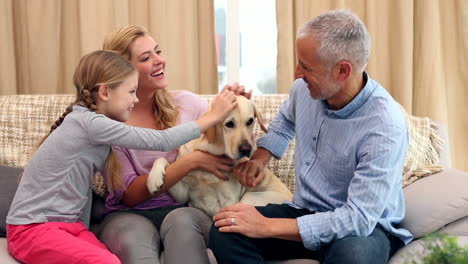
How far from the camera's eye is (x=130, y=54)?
7.42ft

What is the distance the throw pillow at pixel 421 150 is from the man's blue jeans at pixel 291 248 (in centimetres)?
42

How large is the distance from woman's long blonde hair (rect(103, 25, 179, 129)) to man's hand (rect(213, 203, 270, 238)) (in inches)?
22.4

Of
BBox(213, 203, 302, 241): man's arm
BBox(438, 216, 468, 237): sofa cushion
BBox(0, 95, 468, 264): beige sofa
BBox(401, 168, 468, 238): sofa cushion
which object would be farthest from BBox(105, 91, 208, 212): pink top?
BBox(438, 216, 468, 237): sofa cushion

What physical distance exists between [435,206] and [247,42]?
63.9 inches

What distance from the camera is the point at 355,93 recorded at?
6.29 feet

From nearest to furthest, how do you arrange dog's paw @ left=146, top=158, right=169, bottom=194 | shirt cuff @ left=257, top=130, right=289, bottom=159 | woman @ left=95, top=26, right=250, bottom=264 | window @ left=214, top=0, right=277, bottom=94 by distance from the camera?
woman @ left=95, top=26, right=250, bottom=264 < dog's paw @ left=146, top=158, right=169, bottom=194 < shirt cuff @ left=257, top=130, right=289, bottom=159 < window @ left=214, top=0, right=277, bottom=94

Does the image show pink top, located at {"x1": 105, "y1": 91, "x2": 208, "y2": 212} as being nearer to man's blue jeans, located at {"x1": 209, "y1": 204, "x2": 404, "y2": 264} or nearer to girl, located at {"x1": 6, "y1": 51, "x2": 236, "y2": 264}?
girl, located at {"x1": 6, "y1": 51, "x2": 236, "y2": 264}

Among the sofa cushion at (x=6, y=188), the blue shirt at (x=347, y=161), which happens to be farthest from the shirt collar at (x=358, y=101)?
the sofa cushion at (x=6, y=188)

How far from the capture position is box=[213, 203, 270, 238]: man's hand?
5.90ft

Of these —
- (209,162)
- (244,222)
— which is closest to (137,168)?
(209,162)

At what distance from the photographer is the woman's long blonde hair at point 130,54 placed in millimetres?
2262

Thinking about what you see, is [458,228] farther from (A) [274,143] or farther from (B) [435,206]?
(A) [274,143]

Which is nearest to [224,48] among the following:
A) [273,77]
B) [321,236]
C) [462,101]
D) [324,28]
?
[273,77]

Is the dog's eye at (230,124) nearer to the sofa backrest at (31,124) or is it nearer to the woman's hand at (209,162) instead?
the woman's hand at (209,162)
